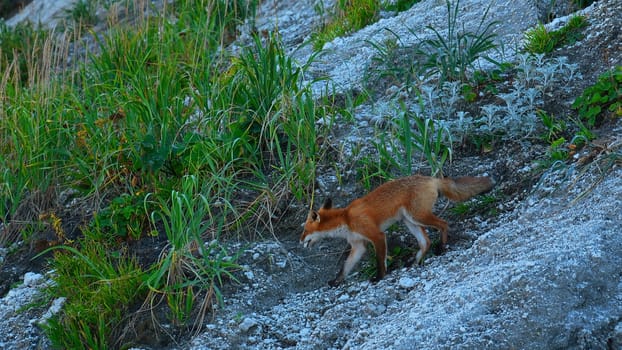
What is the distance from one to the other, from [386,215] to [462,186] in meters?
0.54

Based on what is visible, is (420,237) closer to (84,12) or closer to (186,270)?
(186,270)

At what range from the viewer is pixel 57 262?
6082mm

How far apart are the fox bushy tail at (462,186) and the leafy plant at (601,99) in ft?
3.19

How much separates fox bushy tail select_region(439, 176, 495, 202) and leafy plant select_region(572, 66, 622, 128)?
0.97 metres

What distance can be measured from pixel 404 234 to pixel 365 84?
6.07 ft

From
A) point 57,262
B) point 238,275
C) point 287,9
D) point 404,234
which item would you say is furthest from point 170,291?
point 287,9

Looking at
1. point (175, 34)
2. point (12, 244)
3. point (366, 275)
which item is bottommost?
point (366, 275)

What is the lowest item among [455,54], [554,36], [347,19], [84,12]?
[554,36]

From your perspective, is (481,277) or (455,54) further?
(455,54)

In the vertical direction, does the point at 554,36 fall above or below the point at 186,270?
above

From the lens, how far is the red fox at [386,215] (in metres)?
5.41

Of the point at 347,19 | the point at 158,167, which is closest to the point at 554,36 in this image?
the point at 347,19

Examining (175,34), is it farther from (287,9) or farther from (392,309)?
(392,309)

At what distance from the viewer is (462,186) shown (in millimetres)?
5531
